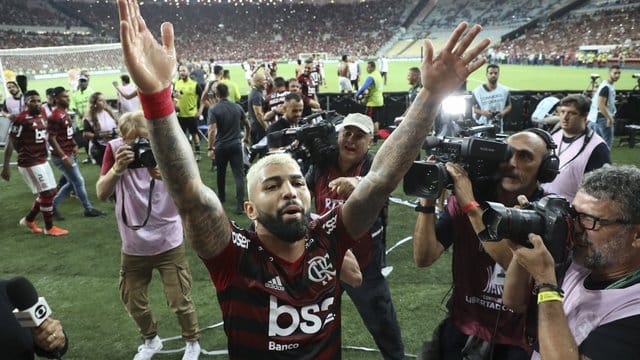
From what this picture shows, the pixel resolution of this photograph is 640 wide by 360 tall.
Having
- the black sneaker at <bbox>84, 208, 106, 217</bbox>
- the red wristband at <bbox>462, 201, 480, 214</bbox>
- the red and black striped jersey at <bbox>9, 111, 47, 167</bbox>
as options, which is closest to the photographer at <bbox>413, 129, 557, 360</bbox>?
the red wristband at <bbox>462, 201, 480, 214</bbox>

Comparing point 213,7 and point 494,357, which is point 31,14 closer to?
point 213,7

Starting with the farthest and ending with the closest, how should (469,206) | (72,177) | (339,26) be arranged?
(339,26), (72,177), (469,206)

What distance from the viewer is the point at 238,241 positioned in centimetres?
192

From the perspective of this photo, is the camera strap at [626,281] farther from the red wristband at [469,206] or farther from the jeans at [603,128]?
the jeans at [603,128]

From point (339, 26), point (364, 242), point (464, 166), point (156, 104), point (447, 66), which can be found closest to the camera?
point (156, 104)

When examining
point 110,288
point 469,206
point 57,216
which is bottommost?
point 110,288

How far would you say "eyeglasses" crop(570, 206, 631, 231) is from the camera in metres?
1.75

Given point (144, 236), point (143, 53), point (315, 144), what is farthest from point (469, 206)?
point (144, 236)

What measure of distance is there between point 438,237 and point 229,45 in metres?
59.3

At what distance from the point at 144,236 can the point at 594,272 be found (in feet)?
10.3

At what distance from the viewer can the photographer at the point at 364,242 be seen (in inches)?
133

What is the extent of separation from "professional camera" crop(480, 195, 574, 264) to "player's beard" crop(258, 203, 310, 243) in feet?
2.62

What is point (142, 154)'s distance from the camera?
125 inches

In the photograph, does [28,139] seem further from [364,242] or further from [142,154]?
[364,242]
